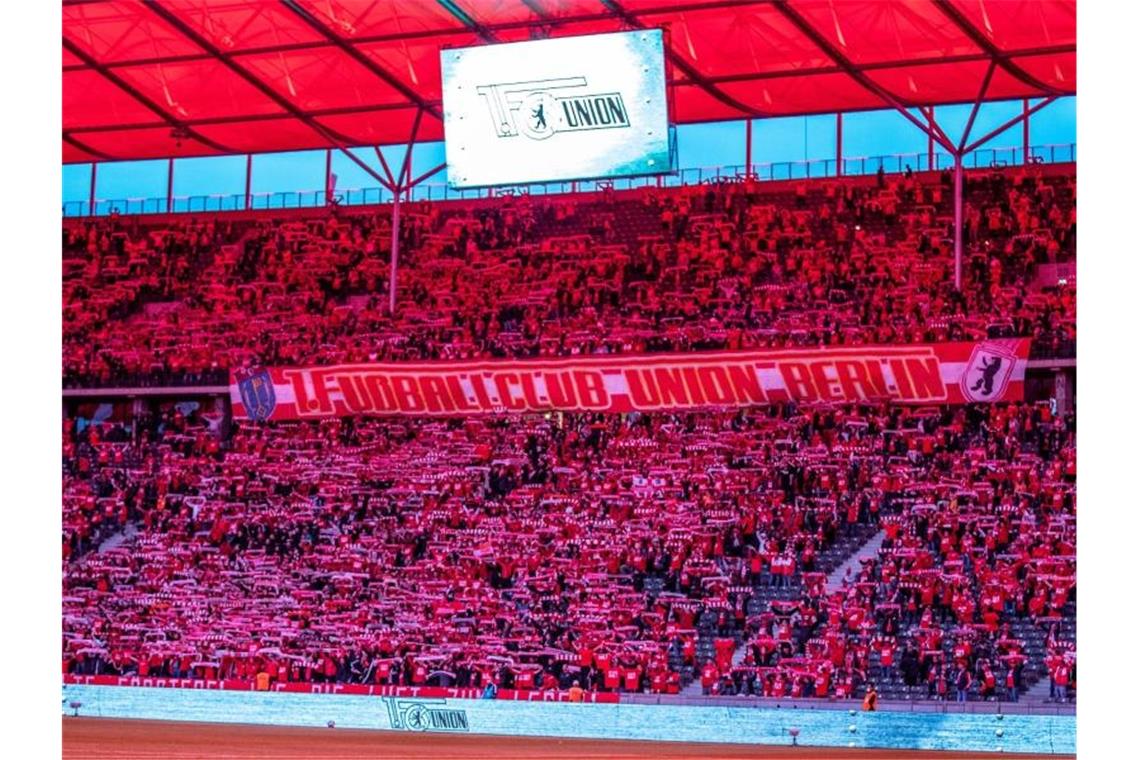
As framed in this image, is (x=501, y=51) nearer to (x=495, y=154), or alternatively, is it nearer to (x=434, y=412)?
(x=495, y=154)

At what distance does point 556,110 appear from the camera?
21.6m

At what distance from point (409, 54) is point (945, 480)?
11.8 metres

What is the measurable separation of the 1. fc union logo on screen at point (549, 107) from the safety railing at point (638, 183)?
406 inches

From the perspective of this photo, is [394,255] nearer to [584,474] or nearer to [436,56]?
[436,56]

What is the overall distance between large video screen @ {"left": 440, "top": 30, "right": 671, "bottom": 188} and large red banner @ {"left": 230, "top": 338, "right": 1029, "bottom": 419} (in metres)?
7.83

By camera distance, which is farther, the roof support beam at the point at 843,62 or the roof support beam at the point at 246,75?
the roof support beam at the point at 246,75

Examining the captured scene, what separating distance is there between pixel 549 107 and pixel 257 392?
12.3 m

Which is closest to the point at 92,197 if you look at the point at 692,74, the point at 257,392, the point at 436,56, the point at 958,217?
the point at 257,392

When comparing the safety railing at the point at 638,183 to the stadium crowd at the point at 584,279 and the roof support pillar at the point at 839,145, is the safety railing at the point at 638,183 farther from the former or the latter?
the stadium crowd at the point at 584,279

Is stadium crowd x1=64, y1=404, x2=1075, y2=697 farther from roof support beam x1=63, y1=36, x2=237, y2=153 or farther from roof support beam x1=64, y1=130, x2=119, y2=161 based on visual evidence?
roof support beam x1=64, y1=130, x2=119, y2=161

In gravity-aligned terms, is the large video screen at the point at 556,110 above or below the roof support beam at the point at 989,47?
below

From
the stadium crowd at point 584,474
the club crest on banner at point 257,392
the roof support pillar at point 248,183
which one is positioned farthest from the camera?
the roof support pillar at point 248,183

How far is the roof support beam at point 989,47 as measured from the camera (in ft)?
81.9

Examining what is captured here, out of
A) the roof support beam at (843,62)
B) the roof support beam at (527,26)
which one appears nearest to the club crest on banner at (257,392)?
the roof support beam at (527,26)
